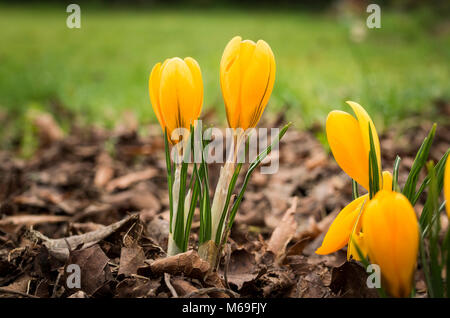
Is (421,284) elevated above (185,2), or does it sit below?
below

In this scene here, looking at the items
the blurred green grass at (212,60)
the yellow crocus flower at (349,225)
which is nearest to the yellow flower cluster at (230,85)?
the yellow crocus flower at (349,225)

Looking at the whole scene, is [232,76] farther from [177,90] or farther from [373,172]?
Answer: [373,172]

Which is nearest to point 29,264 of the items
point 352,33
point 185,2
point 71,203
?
point 71,203

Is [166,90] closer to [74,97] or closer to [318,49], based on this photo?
[74,97]

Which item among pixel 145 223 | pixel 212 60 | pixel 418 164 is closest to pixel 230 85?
pixel 418 164

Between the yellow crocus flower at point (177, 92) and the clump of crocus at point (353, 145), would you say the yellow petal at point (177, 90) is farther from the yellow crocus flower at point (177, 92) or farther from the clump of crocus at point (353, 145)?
the clump of crocus at point (353, 145)
